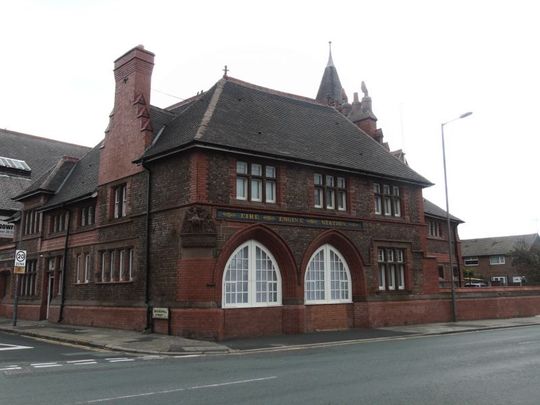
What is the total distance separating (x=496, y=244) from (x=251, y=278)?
5764 centimetres

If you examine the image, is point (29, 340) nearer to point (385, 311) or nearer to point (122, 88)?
point (122, 88)

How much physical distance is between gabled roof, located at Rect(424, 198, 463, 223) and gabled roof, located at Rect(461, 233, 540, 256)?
1096 inches

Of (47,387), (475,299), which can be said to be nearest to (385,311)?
(475,299)

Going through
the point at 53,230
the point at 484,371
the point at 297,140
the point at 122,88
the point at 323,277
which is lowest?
the point at 484,371

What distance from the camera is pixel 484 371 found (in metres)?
11.0

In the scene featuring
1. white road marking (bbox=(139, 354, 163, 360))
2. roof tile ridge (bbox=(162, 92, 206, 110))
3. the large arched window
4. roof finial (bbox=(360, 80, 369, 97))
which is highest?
roof finial (bbox=(360, 80, 369, 97))

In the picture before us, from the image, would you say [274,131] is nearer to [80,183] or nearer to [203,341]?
[203,341]

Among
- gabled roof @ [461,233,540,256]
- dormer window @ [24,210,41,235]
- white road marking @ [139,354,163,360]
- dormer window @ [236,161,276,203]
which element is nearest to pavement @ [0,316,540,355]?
white road marking @ [139,354,163,360]

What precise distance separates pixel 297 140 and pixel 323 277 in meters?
6.27

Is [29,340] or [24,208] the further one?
[24,208]

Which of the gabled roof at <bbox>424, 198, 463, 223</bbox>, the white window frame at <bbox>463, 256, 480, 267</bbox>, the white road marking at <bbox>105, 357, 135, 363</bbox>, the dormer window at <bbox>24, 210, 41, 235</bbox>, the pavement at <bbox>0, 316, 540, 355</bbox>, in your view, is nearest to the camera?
the white road marking at <bbox>105, 357, 135, 363</bbox>

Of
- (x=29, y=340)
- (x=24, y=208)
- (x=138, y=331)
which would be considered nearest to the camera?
(x=29, y=340)

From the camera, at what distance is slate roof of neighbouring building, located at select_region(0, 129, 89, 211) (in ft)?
122

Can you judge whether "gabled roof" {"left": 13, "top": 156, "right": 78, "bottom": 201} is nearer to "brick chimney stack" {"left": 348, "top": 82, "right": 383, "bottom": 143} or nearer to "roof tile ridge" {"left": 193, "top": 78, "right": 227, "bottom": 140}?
"roof tile ridge" {"left": 193, "top": 78, "right": 227, "bottom": 140}
